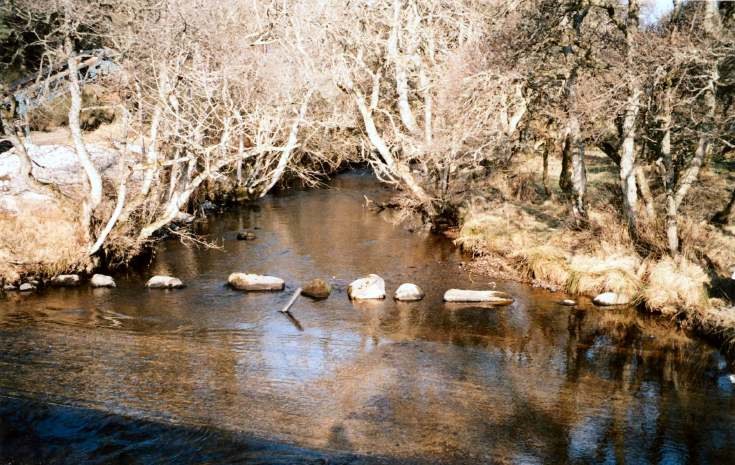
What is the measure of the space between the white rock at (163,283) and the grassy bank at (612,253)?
8.78m

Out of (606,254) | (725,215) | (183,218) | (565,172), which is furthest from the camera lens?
(565,172)

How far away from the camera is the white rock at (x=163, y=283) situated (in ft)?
55.3

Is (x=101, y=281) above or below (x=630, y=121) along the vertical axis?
below

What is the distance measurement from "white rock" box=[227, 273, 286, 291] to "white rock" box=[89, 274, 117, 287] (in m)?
3.05

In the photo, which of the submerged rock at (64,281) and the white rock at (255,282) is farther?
the white rock at (255,282)

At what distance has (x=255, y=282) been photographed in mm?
16859

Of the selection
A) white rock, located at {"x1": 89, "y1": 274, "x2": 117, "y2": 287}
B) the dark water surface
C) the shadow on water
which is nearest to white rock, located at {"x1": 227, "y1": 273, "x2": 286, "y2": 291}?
the dark water surface

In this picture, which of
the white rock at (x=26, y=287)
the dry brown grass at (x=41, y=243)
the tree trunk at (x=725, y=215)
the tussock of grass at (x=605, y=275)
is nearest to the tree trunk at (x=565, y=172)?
the tree trunk at (x=725, y=215)

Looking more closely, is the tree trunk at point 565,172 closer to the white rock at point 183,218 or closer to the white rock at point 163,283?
the white rock at point 183,218

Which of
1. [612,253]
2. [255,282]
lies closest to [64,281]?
[255,282]

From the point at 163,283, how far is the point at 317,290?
4.12 metres

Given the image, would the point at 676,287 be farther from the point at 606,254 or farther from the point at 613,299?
the point at 606,254

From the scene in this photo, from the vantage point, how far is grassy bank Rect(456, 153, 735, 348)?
14859 mm

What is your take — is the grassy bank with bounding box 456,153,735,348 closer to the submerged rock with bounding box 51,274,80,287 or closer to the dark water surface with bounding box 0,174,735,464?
the dark water surface with bounding box 0,174,735,464
